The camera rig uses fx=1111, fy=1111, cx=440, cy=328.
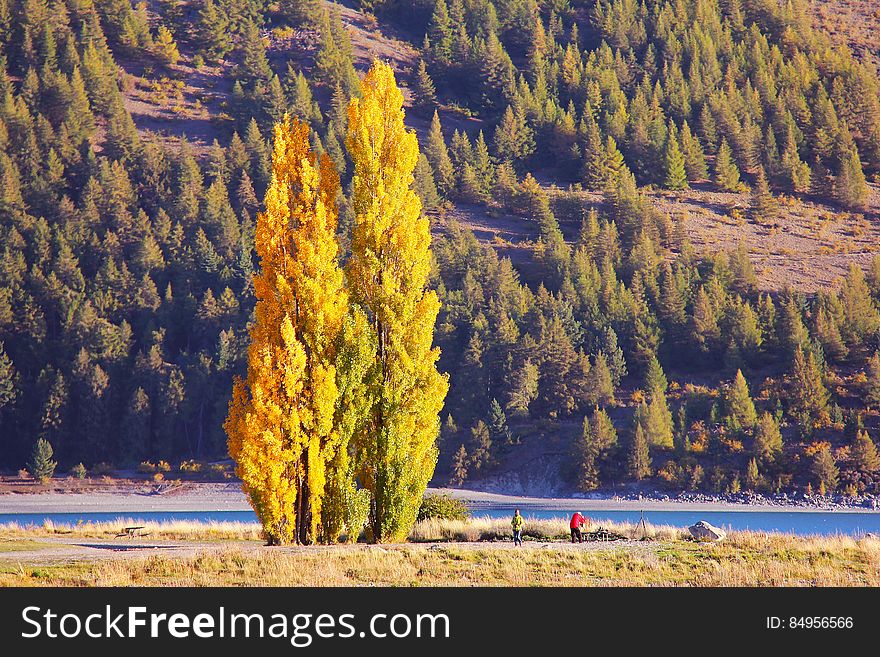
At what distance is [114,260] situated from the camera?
126 m

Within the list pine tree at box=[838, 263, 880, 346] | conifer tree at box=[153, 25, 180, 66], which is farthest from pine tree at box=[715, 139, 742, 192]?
conifer tree at box=[153, 25, 180, 66]

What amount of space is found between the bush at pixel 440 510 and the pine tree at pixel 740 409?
53763mm

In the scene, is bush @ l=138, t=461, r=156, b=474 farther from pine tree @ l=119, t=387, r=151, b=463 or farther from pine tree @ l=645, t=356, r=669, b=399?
pine tree @ l=645, t=356, r=669, b=399

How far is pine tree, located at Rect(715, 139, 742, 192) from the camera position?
499 ft

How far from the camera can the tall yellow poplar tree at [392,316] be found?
35.4 metres

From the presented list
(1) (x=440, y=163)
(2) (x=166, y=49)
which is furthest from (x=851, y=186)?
(2) (x=166, y=49)

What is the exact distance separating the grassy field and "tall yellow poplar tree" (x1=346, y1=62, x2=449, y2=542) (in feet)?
7.86

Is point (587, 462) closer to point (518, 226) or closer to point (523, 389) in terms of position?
point (523, 389)

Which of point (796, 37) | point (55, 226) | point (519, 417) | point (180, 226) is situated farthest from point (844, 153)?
point (55, 226)

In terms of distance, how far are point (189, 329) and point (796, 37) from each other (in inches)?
4730

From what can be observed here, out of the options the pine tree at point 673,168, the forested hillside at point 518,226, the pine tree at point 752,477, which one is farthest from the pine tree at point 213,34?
the pine tree at point 752,477

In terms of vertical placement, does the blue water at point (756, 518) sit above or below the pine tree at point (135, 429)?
above

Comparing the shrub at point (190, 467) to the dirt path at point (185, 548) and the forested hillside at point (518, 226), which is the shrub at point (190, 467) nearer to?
the forested hillside at point (518, 226)
